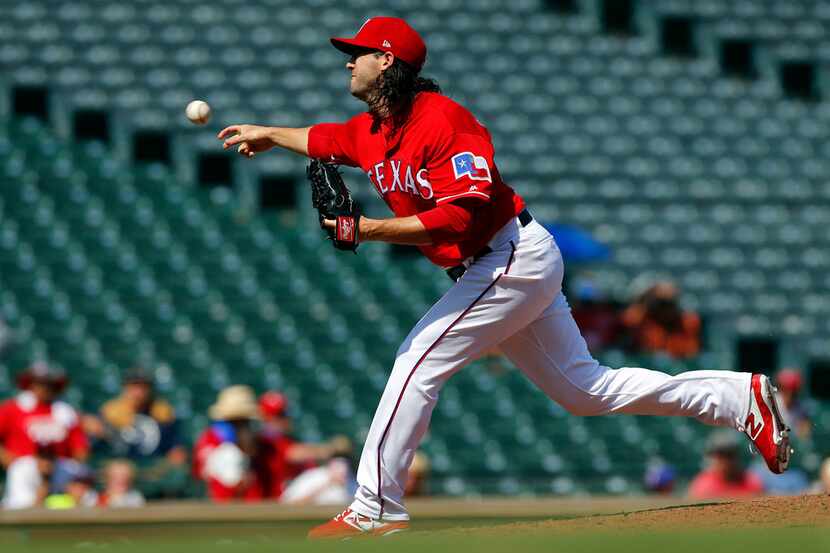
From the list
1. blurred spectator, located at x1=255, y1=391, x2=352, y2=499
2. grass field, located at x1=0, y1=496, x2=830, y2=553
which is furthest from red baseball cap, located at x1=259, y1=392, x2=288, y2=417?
grass field, located at x1=0, y1=496, x2=830, y2=553

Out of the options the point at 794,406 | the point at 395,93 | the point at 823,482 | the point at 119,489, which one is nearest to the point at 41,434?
the point at 119,489

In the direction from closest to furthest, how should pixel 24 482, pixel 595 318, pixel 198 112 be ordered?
pixel 198 112 → pixel 24 482 → pixel 595 318

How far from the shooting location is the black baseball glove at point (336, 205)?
14.6ft

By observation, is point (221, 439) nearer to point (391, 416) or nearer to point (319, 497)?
point (319, 497)

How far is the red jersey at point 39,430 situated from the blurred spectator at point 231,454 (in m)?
0.71

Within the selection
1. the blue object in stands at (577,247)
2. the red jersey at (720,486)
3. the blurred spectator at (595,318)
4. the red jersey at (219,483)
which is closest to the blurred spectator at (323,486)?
the red jersey at (219,483)

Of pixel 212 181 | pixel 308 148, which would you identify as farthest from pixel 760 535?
pixel 212 181

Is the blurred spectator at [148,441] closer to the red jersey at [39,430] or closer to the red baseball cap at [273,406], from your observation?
the red jersey at [39,430]

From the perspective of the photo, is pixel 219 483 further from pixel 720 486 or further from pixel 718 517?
pixel 718 517

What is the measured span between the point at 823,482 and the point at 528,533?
4.56m

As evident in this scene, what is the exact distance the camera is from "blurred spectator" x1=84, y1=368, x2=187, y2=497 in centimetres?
823

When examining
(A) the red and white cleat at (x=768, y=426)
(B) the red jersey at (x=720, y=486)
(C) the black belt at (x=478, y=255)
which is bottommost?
(B) the red jersey at (x=720, y=486)

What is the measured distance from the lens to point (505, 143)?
1445 centimetres

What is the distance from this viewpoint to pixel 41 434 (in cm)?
780
